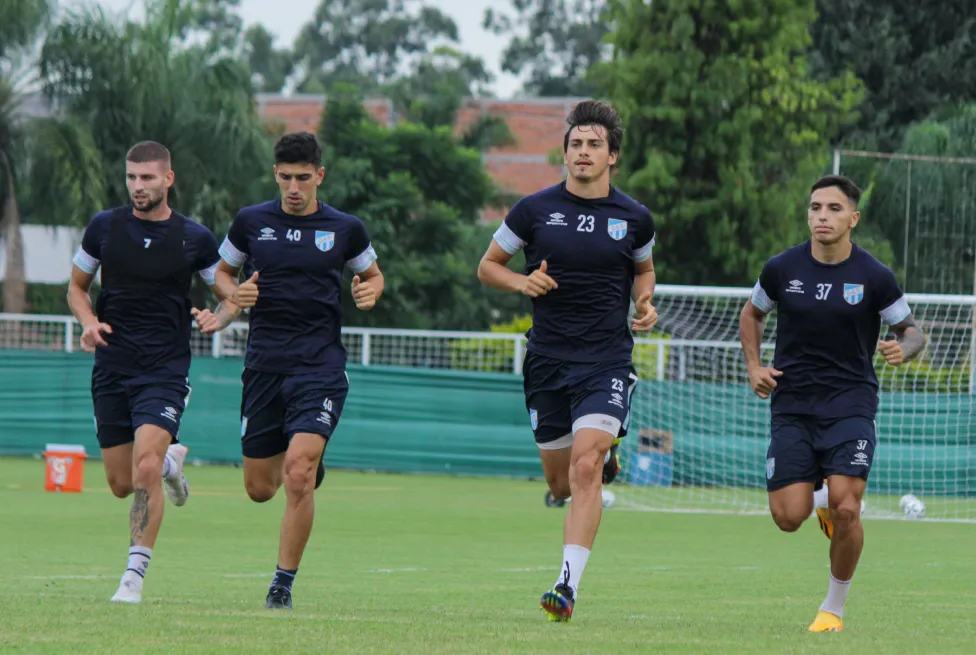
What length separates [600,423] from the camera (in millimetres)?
8883

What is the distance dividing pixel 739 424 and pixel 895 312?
14.8m

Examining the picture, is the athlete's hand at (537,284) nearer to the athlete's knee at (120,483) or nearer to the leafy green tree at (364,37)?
the athlete's knee at (120,483)

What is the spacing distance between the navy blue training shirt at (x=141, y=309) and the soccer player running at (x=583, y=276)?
1845 millimetres

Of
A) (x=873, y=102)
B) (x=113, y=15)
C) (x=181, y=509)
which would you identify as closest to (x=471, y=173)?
(x=873, y=102)

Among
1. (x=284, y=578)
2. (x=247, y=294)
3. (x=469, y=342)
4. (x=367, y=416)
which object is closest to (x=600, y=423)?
Result: (x=284, y=578)

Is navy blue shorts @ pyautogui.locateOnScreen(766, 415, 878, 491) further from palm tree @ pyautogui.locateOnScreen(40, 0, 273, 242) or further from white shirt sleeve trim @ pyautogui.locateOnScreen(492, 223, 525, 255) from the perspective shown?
palm tree @ pyautogui.locateOnScreen(40, 0, 273, 242)

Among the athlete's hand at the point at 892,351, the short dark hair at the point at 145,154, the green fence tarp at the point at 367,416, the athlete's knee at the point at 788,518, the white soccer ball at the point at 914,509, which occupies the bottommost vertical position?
the green fence tarp at the point at 367,416

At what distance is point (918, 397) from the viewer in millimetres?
23000

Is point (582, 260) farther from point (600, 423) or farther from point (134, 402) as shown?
point (134, 402)

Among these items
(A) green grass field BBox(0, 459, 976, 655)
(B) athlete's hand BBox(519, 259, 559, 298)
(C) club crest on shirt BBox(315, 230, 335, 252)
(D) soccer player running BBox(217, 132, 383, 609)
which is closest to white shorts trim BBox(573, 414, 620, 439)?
(B) athlete's hand BBox(519, 259, 559, 298)

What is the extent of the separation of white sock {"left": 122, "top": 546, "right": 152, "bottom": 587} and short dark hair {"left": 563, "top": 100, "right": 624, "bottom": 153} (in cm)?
303

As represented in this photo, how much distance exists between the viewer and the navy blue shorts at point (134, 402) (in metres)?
9.88

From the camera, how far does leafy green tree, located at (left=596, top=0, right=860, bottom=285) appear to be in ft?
104

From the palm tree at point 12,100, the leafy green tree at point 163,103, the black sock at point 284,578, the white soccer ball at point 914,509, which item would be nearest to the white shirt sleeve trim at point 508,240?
the black sock at point 284,578
